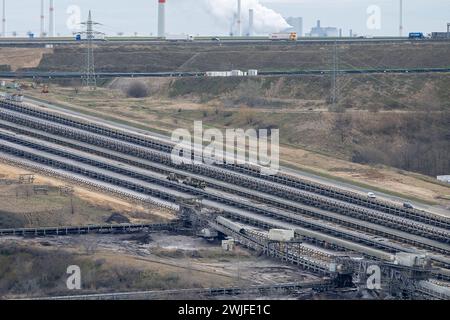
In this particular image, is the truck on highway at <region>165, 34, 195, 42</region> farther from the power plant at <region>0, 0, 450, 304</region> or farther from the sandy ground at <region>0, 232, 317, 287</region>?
the sandy ground at <region>0, 232, 317, 287</region>

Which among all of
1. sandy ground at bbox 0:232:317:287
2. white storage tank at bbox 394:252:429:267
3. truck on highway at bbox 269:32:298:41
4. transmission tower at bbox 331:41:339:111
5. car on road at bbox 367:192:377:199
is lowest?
sandy ground at bbox 0:232:317:287

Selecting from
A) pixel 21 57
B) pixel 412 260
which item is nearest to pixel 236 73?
pixel 21 57

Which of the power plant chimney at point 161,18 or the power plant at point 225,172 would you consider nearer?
the power plant at point 225,172

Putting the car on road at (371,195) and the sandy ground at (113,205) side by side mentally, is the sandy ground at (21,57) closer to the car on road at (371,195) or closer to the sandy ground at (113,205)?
the sandy ground at (113,205)

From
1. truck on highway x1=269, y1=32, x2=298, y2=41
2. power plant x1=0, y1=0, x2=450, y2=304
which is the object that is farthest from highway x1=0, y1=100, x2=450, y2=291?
truck on highway x1=269, y1=32, x2=298, y2=41

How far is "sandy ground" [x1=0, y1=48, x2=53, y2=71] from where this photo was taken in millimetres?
112438

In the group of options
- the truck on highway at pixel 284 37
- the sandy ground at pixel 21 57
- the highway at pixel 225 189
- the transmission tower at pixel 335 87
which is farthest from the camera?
the truck on highway at pixel 284 37

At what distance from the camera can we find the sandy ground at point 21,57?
11244cm

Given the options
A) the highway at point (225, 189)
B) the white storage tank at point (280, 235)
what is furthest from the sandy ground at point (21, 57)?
the white storage tank at point (280, 235)

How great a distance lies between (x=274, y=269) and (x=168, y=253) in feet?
15.6

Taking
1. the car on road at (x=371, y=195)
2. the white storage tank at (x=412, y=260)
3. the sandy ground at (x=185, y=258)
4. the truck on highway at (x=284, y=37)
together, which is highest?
the truck on highway at (x=284, y=37)
